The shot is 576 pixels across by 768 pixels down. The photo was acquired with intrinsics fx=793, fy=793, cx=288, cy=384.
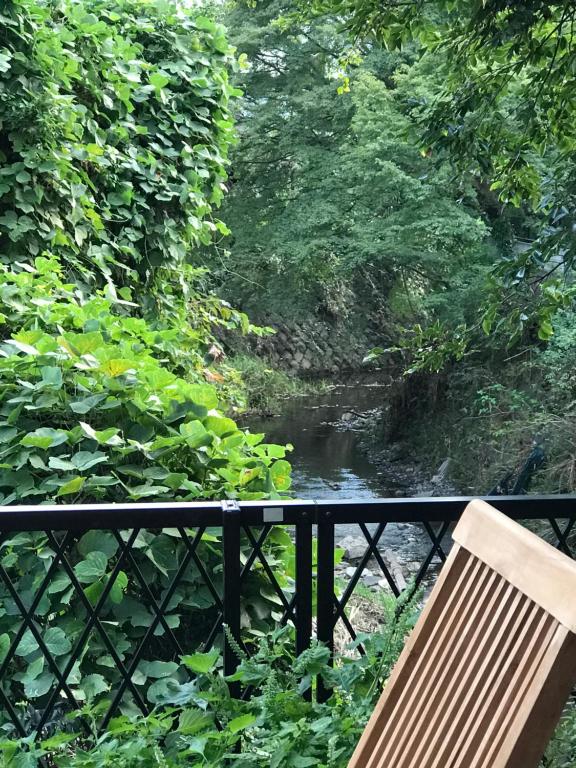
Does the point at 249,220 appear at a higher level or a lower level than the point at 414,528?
higher

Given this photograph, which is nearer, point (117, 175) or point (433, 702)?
point (433, 702)

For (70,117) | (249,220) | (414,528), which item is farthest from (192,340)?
(249,220)

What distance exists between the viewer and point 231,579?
174 centimetres

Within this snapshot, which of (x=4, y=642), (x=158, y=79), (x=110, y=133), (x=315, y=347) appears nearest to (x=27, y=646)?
(x=4, y=642)

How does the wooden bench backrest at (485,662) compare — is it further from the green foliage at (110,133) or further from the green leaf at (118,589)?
the green foliage at (110,133)

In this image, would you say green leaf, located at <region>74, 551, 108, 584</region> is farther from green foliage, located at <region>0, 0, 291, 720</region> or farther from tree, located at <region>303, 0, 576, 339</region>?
tree, located at <region>303, 0, 576, 339</region>

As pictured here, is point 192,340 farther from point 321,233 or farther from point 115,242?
point 321,233

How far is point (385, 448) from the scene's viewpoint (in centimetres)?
1264

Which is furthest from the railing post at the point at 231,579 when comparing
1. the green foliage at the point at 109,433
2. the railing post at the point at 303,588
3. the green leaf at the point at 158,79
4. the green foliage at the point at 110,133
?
the green leaf at the point at 158,79

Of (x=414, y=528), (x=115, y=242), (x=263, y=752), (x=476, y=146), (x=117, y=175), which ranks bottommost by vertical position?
(x=414, y=528)

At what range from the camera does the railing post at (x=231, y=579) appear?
1665 mm

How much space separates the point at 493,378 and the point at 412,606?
31.0 feet

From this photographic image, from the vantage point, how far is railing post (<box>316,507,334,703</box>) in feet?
5.65

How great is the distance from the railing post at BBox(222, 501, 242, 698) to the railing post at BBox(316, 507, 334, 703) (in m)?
0.18
